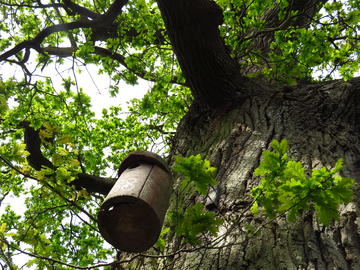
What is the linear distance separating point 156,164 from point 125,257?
2.93ft

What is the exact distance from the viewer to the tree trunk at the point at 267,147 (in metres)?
1.54

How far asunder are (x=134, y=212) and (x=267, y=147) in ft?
4.35

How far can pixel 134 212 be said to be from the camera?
5.00ft

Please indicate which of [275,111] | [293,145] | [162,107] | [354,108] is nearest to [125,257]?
[293,145]

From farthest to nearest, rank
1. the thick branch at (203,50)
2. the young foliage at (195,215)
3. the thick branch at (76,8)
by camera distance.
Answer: the thick branch at (76,8)
the thick branch at (203,50)
the young foliage at (195,215)

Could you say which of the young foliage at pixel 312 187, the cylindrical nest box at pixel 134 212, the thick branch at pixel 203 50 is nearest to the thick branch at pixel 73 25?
the thick branch at pixel 203 50

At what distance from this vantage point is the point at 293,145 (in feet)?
8.02

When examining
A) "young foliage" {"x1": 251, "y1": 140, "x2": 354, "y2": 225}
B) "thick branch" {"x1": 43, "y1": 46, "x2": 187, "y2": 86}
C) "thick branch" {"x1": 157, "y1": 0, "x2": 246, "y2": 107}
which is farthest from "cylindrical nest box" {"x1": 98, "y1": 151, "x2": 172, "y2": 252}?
"thick branch" {"x1": 43, "y1": 46, "x2": 187, "y2": 86}

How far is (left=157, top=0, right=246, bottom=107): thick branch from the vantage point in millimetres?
2739

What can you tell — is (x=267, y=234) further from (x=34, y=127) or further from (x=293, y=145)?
(x=34, y=127)

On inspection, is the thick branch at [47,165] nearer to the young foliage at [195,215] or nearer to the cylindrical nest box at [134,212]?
the cylindrical nest box at [134,212]

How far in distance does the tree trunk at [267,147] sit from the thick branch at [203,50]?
22 cm

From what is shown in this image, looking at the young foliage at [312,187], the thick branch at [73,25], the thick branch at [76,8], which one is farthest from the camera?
the thick branch at [76,8]

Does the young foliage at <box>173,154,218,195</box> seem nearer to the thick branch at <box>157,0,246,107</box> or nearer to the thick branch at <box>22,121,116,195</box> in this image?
the thick branch at <box>157,0,246,107</box>
